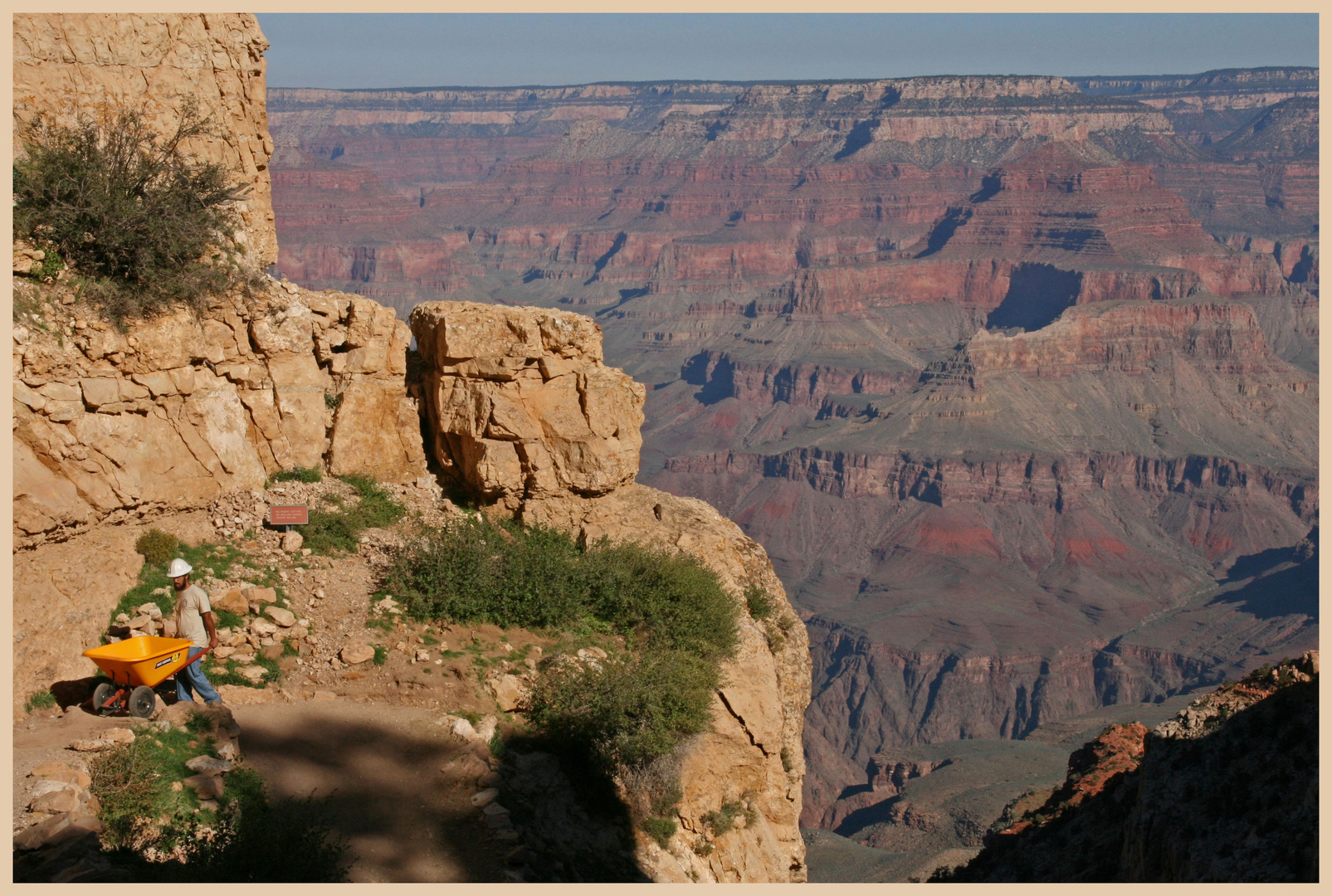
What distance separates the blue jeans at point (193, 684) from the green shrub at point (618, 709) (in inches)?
140

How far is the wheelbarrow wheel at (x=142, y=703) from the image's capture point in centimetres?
1095

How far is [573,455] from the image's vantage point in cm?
1620

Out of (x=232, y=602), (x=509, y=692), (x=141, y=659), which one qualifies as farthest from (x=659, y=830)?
(x=141, y=659)

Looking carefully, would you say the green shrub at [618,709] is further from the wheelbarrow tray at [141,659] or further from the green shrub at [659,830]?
the wheelbarrow tray at [141,659]

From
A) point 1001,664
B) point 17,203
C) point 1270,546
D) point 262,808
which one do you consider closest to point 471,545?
point 262,808

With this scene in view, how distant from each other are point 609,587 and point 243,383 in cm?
549

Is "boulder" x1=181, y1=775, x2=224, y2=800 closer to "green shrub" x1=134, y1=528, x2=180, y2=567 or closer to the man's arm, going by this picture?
the man's arm

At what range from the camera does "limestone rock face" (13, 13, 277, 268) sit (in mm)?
14062

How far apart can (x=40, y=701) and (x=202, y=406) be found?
4358mm

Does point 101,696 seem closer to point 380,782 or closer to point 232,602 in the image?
point 232,602

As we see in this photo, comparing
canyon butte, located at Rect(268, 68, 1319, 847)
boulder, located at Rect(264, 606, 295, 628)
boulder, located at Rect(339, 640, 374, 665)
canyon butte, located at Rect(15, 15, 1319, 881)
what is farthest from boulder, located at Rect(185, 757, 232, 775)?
canyon butte, located at Rect(268, 68, 1319, 847)

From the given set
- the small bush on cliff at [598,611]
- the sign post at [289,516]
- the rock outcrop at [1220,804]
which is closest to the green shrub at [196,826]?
the small bush on cliff at [598,611]

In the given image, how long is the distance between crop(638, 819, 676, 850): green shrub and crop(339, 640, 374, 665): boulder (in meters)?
3.65

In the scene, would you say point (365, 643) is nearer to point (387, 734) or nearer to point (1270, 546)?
point (387, 734)
